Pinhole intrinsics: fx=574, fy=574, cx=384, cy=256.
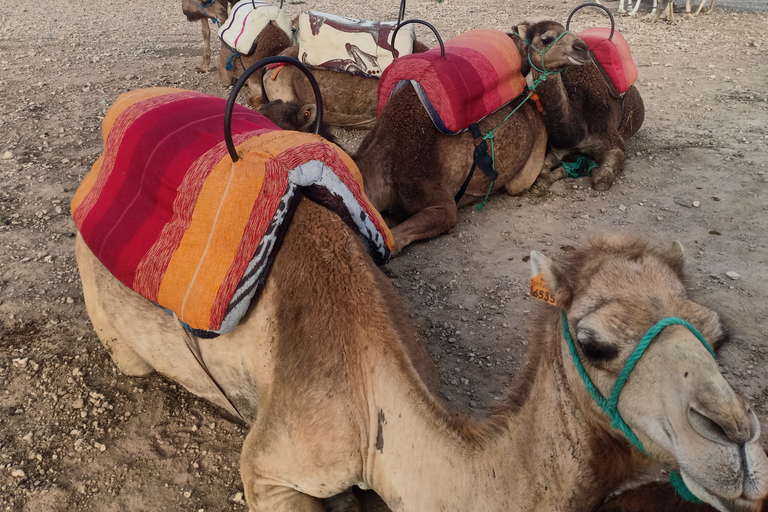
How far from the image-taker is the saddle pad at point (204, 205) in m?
2.14

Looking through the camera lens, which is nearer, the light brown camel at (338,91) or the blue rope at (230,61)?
the light brown camel at (338,91)

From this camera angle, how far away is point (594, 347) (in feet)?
5.22

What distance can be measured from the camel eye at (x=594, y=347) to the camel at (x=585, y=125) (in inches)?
162

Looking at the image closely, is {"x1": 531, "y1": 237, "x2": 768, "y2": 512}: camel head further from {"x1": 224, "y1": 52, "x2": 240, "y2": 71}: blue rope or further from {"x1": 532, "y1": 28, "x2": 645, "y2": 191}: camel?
{"x1": 224, "y1": 52, "x2": 240, "y2": 71}: blue rope

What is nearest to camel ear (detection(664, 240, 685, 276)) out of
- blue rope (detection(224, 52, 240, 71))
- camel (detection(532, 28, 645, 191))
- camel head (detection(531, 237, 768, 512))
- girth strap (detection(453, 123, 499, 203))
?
camel head (detection(531, 237, 768, 512))

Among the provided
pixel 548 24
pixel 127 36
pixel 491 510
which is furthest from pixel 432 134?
pixel 127 36

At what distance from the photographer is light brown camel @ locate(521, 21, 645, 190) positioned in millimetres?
5478

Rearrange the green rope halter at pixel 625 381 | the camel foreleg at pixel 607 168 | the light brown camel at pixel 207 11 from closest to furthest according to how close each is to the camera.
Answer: the green rope halter at pixel 625 381
the camel foreleg at pixel 607 168
the light brown camel at pixel 207 11

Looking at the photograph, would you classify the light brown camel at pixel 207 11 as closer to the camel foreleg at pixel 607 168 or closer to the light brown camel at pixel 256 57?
the light brown camel at pixel 256 57

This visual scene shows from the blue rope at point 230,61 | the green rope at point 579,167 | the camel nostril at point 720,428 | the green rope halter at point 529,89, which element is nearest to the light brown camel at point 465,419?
the camel nostril at point 720,428

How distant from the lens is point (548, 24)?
203 inches

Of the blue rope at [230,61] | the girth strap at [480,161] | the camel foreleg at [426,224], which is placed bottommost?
the blue rope at [230,61]

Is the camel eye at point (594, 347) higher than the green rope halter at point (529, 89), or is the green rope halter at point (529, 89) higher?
the camel eye at point (594, 347)

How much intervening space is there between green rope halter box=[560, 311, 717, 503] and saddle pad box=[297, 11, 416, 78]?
Result: 5.41 m
